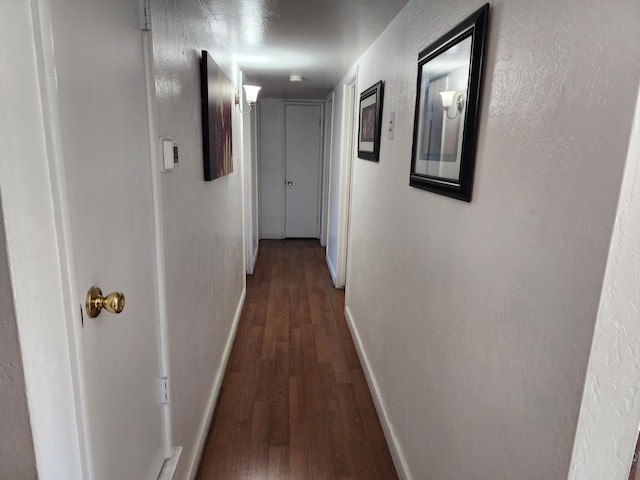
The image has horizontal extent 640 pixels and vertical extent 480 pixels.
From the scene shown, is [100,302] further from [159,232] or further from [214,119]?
[214,119]

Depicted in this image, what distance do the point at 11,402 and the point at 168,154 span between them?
2.80 ft

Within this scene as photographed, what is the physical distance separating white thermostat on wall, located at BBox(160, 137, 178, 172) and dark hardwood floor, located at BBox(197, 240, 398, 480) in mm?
1365

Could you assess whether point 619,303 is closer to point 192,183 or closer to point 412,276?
point 412,276

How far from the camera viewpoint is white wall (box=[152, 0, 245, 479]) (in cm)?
138

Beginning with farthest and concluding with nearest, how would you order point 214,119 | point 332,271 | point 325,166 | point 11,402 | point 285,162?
point 285,162, point 325,166, point 332,271, point 214,119, point 11,402

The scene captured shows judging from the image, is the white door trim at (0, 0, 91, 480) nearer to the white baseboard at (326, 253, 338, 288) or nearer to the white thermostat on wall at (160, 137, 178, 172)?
the white thermostat on wall at (160, 137, 178, 172)

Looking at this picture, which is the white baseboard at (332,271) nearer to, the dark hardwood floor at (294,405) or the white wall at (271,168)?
the dark hardwood floor at (294,405)

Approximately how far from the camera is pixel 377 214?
241 cm

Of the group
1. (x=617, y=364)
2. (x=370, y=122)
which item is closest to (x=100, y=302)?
(x=617, y=364)

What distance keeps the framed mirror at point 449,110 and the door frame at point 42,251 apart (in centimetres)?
98

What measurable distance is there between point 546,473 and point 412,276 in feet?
3.18

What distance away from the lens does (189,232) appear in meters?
1.68

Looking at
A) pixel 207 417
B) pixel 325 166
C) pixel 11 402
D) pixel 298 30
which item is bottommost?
pixel 207 417

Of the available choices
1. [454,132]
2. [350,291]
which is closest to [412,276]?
Result: [454,132]
